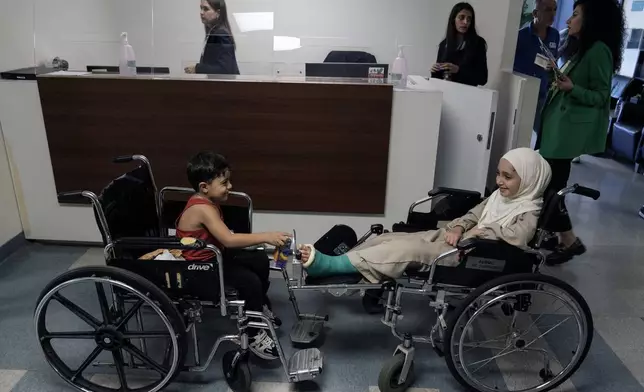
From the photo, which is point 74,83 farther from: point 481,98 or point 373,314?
point 481,98

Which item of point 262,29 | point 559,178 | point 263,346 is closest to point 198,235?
point 263,346

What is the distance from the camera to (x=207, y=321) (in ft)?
6.96

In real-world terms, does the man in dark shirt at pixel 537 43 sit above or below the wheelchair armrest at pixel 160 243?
above

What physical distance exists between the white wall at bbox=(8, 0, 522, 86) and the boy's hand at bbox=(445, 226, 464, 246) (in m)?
1.25

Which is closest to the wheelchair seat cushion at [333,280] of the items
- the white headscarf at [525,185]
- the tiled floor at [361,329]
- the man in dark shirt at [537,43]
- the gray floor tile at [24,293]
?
the tiled floor at [361,329]

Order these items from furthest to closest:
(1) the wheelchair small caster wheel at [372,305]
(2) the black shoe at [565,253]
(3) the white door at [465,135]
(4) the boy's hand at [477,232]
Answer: (2) the black shoe at [565,253] → (3) the white door at [465,135] → (1) the wheelchair small caster wheel at [372,305] → (4) the boy's hand at [477,232]

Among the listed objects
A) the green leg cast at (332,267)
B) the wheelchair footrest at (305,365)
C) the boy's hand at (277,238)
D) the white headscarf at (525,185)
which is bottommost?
the wheelchair footrest at (305,365)

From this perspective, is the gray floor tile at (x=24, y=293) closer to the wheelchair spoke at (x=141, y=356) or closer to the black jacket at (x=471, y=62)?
the wheelchair spoke at (x=141, y=356)

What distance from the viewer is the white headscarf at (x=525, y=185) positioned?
173 centimetres

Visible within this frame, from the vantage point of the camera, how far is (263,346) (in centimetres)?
167

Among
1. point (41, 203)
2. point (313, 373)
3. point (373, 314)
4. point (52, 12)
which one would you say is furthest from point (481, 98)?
point (52, 12)

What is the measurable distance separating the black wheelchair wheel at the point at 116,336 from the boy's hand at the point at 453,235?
0.95 metres

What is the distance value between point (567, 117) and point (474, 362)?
1.38 m

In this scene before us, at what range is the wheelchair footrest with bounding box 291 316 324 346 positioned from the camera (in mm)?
1901
